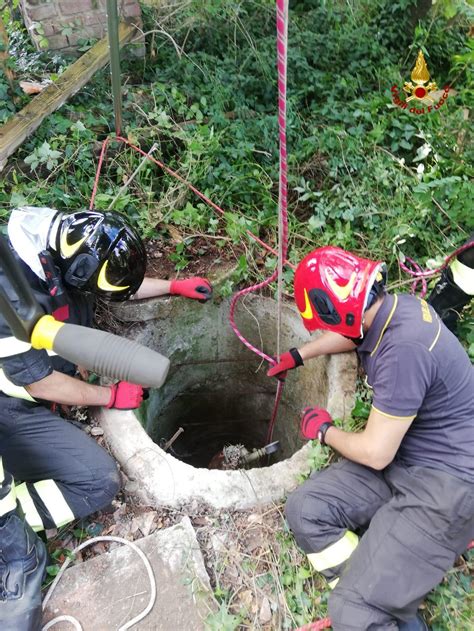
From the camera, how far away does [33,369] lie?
200cm

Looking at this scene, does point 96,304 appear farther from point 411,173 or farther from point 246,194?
point 411,173

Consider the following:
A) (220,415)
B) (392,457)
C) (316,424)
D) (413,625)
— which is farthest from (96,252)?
(220,415)

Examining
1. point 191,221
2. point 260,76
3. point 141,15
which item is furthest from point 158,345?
point 141,15

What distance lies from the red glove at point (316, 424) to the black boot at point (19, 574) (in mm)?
1257

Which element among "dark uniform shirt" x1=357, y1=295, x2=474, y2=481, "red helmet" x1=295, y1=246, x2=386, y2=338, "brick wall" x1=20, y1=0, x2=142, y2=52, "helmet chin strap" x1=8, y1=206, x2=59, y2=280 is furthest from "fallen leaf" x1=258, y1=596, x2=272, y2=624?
"brick wall" x1=20, y1=0, x2=142, y2=52

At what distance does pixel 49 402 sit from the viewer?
2.48 metres

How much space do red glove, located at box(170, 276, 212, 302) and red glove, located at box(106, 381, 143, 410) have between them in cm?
75

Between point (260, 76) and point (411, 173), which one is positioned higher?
point (260, 76)

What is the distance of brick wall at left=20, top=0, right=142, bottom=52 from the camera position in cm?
377

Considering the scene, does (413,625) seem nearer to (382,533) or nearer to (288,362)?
(382,533)

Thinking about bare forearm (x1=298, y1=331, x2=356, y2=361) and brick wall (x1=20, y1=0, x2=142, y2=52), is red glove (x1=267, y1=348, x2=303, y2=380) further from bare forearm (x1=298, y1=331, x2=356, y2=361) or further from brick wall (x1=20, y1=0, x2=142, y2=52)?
brick wall (x1=20, y1=0, x2=142, y2=52)

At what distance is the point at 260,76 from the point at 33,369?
3.26m

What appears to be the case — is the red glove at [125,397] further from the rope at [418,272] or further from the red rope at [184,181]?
the rope at [418,272]

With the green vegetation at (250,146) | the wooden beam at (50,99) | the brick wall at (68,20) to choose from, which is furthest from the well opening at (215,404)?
the brick wall at (68,20)
